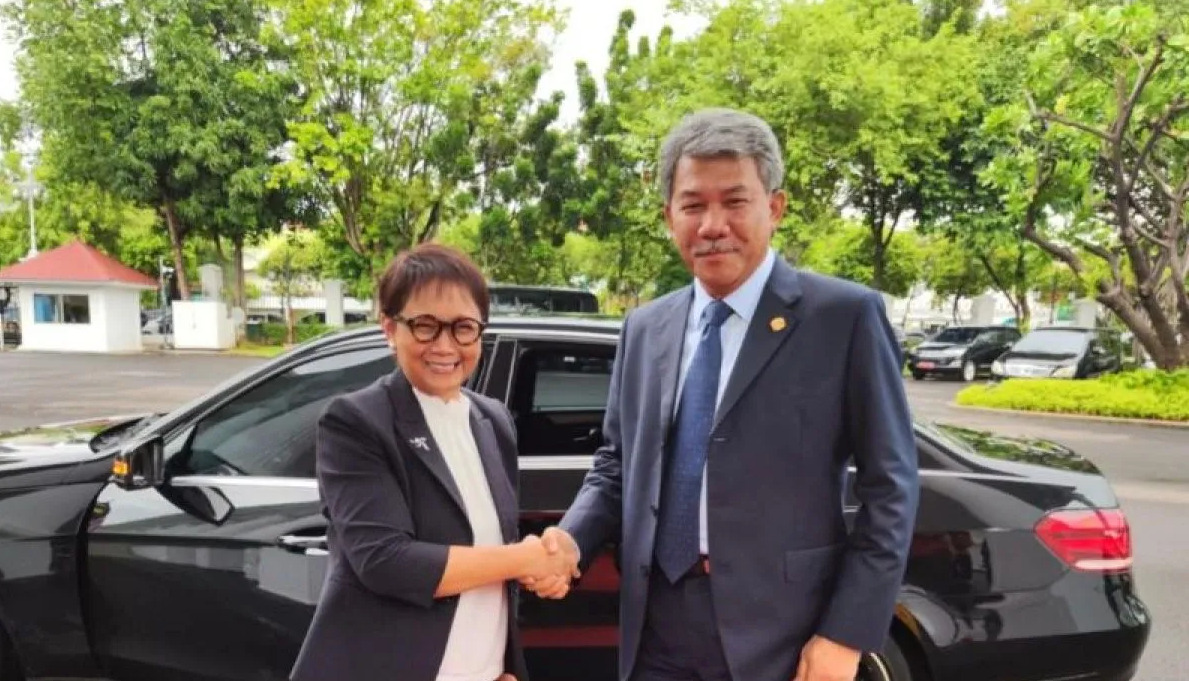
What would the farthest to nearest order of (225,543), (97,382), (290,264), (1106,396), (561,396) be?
(290,264)
(97,382)
(1106,396)
(561,396)
(225,543)

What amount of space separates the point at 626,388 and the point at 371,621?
71 cm

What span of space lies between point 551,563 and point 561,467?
3.25ft

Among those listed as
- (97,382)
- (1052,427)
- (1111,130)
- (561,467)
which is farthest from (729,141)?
(97,382)

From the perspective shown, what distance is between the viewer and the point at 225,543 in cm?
252

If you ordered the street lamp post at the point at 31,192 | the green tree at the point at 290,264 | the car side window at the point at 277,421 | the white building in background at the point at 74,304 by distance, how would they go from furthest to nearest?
1. the green tree at the point at 290,264
2. the street lamp post at the point at 31,192
3. the white building in background at the point at 74,304
4. the car side window at the point at 277,421

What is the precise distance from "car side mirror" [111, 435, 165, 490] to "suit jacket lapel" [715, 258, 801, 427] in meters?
1.81

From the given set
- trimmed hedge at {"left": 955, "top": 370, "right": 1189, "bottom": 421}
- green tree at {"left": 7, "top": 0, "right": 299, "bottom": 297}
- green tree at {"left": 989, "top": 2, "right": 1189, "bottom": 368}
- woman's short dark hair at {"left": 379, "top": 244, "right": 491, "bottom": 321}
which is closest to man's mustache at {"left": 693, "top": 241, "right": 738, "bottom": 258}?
woman's short dark hair at {"left": 379, "top": 244, "right": 491, "bottom": 321}

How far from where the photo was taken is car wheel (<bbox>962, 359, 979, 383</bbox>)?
1977 cm

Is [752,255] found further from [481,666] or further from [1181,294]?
[1181,294]

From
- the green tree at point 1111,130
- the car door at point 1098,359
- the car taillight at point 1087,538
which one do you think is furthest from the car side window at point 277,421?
the car door at point 1098,359

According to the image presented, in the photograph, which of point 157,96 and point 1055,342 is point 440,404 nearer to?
point 1055,342

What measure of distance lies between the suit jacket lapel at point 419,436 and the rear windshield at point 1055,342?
17896 mm

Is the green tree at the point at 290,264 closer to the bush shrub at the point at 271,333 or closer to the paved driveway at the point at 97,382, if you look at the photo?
the bush shrub at the point at 271,333

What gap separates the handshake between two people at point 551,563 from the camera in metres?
1.52
